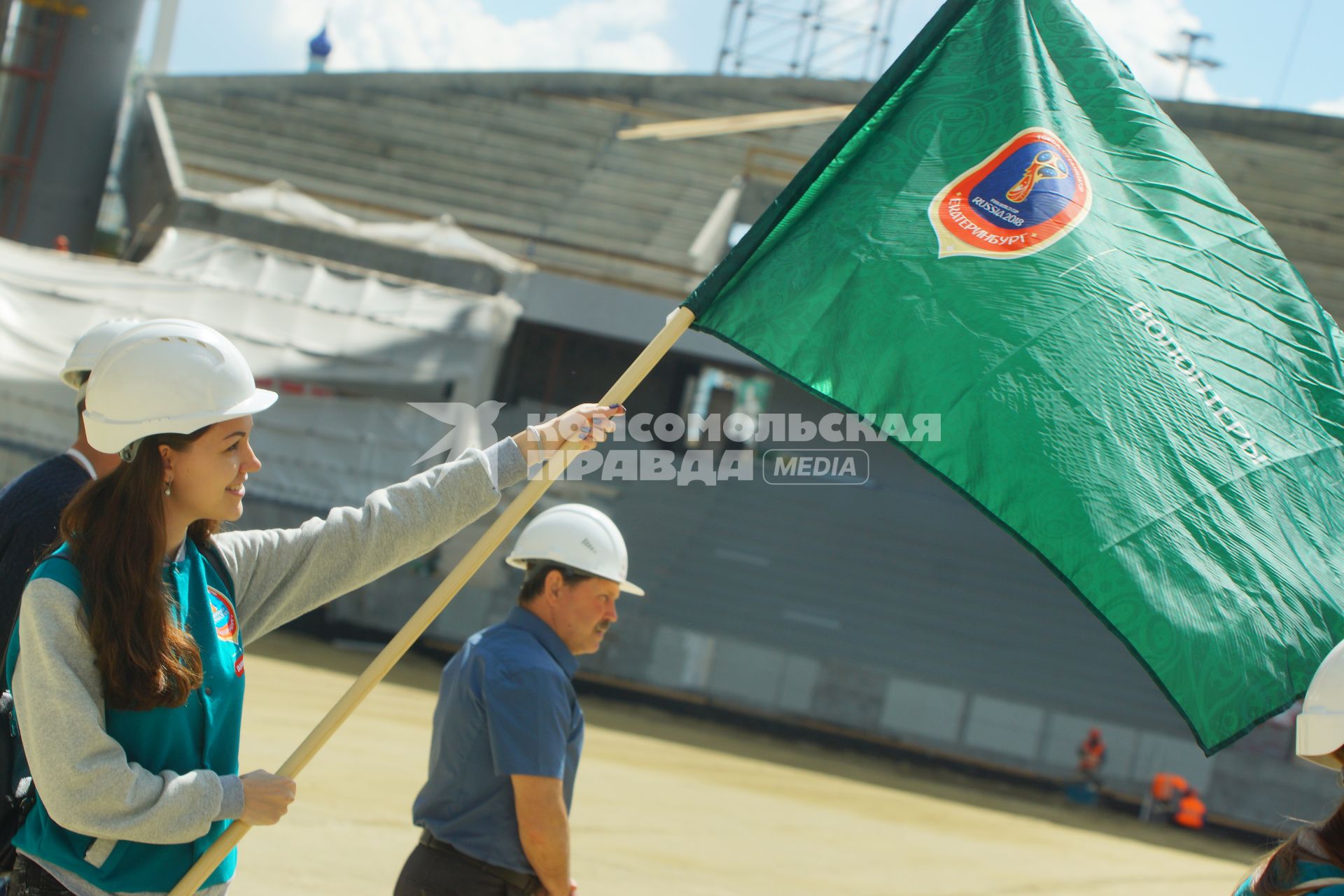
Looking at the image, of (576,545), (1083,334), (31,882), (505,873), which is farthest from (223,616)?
(1083,334)

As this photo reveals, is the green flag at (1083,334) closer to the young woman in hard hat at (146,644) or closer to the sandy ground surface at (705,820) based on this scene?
the young woman in hard hat at (146,644)

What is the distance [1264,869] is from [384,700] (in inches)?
423

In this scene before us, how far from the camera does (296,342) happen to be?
15023 millimetres

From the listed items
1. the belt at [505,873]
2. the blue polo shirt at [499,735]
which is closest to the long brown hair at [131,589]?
the blue polo shirt at [499,735]

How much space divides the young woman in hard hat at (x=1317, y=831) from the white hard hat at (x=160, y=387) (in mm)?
1809

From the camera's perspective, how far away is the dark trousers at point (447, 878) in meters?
3.15

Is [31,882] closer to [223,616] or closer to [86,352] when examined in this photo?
[223,616]

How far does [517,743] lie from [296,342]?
501 inches

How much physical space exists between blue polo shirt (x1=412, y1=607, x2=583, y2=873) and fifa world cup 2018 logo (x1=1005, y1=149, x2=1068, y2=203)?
58.9 inches

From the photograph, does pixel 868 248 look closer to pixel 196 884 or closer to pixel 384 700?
pixel 196 884

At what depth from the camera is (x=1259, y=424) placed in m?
2.66
